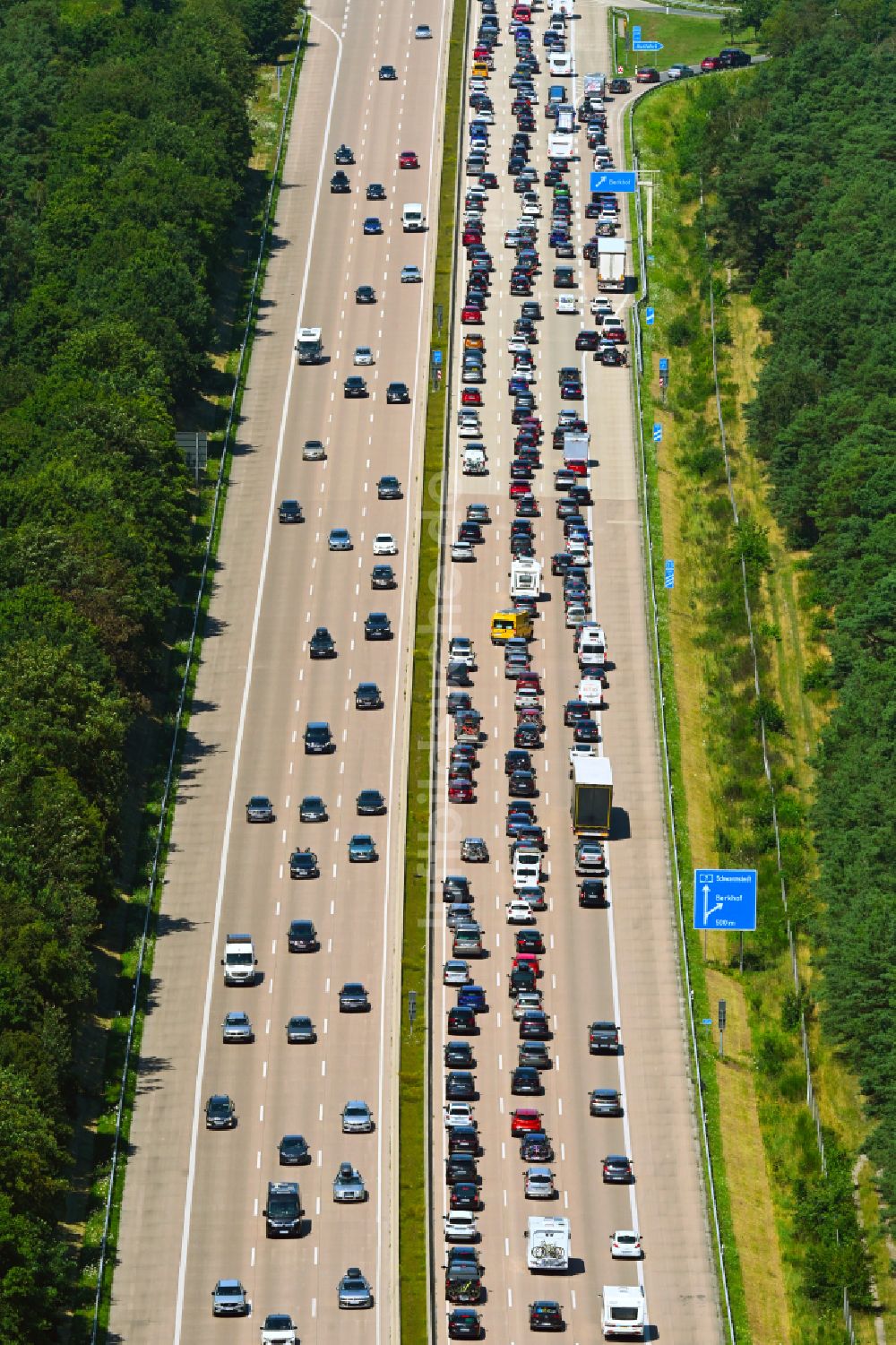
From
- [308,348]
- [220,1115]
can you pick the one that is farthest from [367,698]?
[308,348]

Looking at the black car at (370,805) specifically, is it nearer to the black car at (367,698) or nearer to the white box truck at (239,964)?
the black car at (367,698)

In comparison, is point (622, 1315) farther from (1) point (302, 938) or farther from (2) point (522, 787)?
(2) point (522, 787)

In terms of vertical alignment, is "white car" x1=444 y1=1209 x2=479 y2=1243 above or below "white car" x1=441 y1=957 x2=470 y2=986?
below

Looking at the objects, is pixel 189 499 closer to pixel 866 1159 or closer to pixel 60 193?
pixel 60 193

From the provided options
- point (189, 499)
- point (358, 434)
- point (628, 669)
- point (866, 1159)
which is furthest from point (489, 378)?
point (866, 1159)

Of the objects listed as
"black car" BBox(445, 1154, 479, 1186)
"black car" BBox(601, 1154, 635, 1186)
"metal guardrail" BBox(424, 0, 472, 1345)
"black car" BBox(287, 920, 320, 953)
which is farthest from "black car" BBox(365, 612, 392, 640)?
"black car" BBox(601, 1154, 635, 1186)

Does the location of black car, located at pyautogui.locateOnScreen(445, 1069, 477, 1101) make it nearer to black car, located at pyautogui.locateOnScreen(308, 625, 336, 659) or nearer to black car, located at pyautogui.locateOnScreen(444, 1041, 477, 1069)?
black car, located at pyautogui.locateOnScreen(444, 1041, 477, 1069)
